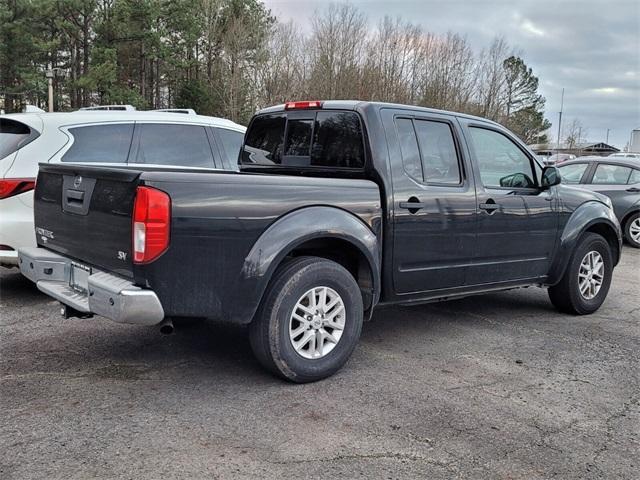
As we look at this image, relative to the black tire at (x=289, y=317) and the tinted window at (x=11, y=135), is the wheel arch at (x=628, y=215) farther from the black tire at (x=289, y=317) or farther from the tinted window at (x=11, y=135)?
the tinted window at (x=11, y=135)

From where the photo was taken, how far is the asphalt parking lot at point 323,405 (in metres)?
3.01

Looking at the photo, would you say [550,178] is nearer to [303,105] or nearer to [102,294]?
[303,105]

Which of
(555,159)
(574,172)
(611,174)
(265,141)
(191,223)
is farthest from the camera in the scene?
(555,159)

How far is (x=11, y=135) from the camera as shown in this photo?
18.6 feet

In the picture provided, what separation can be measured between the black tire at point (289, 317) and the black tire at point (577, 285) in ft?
9.20

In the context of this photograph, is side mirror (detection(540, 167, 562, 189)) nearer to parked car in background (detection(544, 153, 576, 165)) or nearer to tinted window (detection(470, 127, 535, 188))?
tinted window (detection(470, 127, 535, 188))

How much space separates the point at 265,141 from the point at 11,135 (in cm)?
240

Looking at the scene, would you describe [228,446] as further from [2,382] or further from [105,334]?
[105,334]

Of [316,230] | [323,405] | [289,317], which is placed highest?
[316,230]

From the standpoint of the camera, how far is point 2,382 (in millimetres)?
3889

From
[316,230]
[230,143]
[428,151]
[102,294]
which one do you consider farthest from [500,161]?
[102,294]

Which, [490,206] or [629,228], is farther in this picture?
[629,228]

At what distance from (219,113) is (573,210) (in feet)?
102

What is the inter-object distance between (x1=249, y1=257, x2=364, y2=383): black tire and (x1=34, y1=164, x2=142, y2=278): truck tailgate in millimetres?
868
